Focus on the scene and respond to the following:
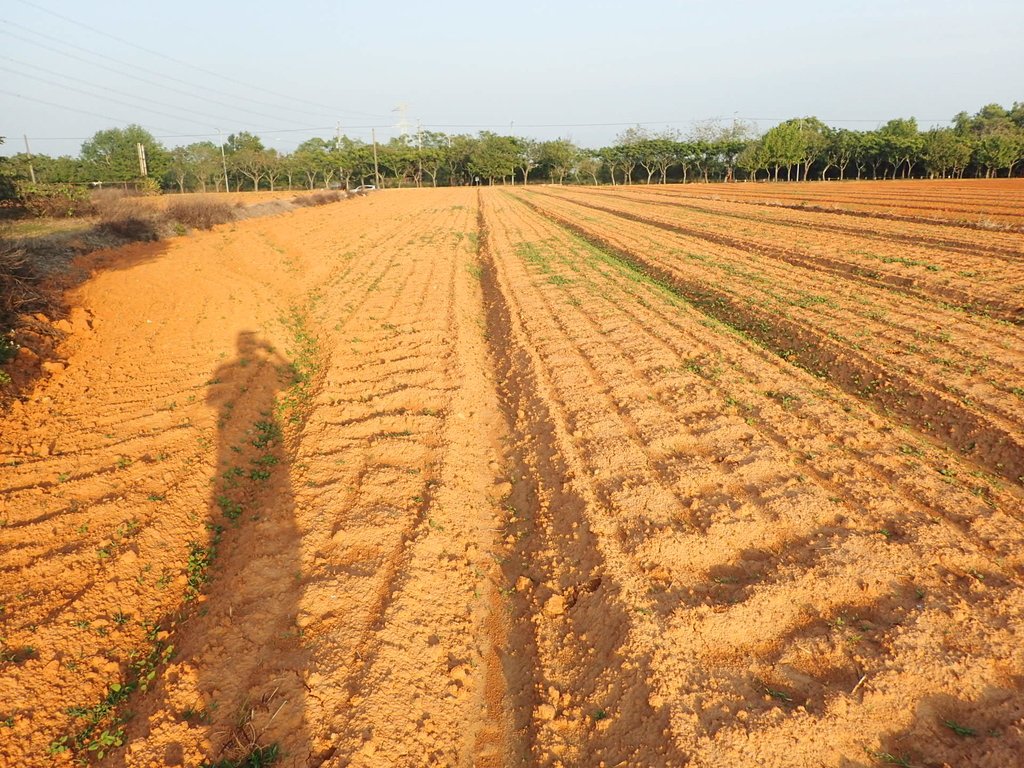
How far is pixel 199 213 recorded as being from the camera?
750 inches

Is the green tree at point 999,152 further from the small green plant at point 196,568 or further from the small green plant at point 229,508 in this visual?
the small green plant at point 196,568

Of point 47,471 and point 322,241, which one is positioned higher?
point 322,241

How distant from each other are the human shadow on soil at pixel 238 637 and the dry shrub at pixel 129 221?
12322mm

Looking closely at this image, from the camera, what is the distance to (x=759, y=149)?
63.1m

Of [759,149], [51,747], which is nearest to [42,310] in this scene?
[51,747]

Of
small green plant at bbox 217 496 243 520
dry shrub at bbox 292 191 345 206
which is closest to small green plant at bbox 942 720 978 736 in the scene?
small green plant at bbox 217 496 243 520

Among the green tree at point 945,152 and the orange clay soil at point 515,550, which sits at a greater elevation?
the green tree at point 945,152

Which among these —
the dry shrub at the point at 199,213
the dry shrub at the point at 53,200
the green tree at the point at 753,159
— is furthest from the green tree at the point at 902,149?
the dry shrub at the point at 53,200

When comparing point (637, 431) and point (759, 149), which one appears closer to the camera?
point (637, 431)

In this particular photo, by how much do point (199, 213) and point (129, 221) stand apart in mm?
4819

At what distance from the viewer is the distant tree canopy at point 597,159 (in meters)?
52.1

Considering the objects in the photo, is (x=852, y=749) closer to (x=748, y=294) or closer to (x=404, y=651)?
(x=404, y=651)

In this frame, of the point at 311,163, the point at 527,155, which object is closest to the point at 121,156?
the point at 311,163

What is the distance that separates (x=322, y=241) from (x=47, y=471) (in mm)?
14150
